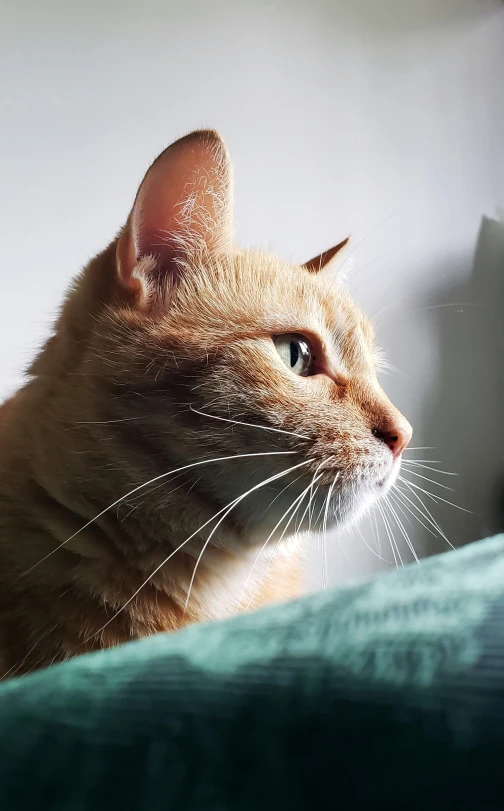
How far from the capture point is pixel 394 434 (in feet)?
2.40

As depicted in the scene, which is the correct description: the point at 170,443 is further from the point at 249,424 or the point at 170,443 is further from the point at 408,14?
the point at 408,14

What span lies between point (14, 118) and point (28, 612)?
1030 mm

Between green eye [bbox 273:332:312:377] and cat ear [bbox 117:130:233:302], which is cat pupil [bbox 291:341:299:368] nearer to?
green eye [bbox 273:332:312:377]

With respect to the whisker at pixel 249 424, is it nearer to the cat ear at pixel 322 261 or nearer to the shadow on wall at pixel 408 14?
the cat ear at pixel 322 261

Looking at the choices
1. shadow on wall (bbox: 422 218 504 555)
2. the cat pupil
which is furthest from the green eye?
shadow on wall (bbox: 422 218 504 555)

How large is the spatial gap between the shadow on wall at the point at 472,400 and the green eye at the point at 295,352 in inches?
48.4

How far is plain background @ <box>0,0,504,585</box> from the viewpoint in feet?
4.22

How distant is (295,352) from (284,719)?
535 millimetres

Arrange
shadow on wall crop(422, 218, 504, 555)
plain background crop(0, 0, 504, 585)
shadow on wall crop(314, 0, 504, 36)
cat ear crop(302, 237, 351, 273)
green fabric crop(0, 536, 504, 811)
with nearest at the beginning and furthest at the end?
green fabric crop(0, 536, 504, 811) < cat ear crop(302, 237, 351, 273) < plain background crop(0, 0, 504, 585) < shadow on wall crop(314, 0, 504, 36) < shadow on wall crop(422, 218, 504, 555)

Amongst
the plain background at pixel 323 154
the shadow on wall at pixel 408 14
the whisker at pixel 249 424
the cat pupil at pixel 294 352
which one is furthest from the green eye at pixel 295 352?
the shadow on wall at pixel 408 14

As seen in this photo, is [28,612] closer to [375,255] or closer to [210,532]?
[210,532]

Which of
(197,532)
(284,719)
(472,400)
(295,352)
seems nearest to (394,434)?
(295,352)

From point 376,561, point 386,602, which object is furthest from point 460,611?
point 376,561

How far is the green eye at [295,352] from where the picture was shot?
29.0 inches
